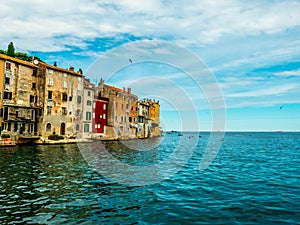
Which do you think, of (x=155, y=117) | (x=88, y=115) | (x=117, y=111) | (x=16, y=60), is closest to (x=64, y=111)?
(x=88, y=115)

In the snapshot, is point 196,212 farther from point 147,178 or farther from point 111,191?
point 147,178

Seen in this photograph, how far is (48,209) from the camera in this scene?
10.6 m

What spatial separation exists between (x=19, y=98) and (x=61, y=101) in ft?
28.6

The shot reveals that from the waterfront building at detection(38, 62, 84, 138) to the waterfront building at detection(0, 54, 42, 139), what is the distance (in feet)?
4.77

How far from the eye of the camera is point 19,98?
4425cm

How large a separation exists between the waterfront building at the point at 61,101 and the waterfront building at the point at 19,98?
1.45 m

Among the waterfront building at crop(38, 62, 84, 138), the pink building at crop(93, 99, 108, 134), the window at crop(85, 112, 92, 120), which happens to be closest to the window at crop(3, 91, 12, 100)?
the waterfront building at crop(38, 62, 84, 138)

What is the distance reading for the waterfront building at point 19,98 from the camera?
4134cm

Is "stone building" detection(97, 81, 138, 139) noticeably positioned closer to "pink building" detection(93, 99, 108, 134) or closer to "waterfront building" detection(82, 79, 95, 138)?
"pink building" detection(93, 99, 108, 134)

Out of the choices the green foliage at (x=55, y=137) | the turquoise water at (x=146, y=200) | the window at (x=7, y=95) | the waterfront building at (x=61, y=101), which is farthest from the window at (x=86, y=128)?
the turquoise water at (x=146, y=200)

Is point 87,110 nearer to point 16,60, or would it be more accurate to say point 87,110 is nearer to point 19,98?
point 19,98

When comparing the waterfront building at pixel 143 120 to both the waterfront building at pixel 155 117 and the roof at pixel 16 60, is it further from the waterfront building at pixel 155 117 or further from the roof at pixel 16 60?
the roof at pixel 16 60

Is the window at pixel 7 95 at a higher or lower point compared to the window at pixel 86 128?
higher

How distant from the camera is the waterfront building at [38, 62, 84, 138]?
48.0 m
